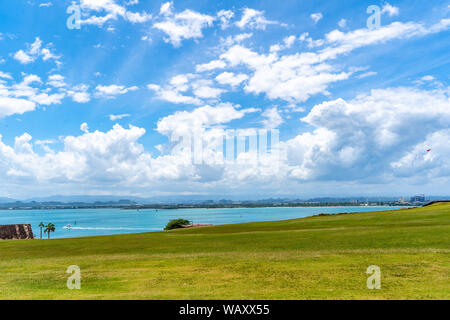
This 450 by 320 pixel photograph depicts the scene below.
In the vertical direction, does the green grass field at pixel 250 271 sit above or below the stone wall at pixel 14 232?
above

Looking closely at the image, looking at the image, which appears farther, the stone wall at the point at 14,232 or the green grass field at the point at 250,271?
the stone wall at the point at 14,232

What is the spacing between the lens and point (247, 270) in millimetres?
20500

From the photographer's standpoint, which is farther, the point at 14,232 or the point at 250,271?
the point at 14,232

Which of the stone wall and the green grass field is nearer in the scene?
the green grass field

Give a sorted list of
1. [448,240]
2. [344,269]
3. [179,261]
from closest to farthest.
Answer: [344,269] → [179,261] → [448,240]

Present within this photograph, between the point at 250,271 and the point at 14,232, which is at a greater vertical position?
the point at 250,271

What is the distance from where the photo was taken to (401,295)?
14461mm

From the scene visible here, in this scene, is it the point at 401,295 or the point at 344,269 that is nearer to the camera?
the point at 401,295

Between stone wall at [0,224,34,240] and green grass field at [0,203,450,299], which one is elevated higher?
green grass field at [0,203,450,299]
